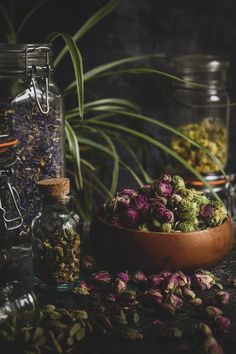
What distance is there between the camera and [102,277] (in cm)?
103

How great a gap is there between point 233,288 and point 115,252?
0.61ft

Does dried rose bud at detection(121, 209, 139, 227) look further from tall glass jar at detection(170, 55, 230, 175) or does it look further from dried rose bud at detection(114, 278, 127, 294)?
tall glass jar at detection(170, 55, 230, 175)

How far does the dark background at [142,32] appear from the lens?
1.75 metres

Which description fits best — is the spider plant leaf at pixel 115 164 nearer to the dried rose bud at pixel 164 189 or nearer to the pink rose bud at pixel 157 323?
the dried rose bud at pixel 164 189

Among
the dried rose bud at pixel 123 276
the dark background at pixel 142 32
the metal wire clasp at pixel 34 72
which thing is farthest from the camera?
the dark background at pixel 142 32

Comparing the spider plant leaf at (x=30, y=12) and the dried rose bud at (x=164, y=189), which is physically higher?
the spider plant leaf at (x=30, y=12)

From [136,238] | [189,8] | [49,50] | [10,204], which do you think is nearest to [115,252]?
[136,238]

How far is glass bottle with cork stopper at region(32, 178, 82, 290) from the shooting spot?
3.25 feet

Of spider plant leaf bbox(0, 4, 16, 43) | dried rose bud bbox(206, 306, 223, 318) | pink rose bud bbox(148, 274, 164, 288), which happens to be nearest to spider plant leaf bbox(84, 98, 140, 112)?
spider plant leaf bbox(0, 4, 16, 43)

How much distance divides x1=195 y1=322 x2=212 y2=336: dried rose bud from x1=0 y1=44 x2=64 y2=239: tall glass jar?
42cm

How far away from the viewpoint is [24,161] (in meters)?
1.17

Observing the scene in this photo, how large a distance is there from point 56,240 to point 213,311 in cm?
25

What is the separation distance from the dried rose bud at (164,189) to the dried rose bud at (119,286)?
0.15 m

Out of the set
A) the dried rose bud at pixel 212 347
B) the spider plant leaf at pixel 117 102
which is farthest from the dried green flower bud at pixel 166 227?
the spider plant leaf at pixel 117 102
